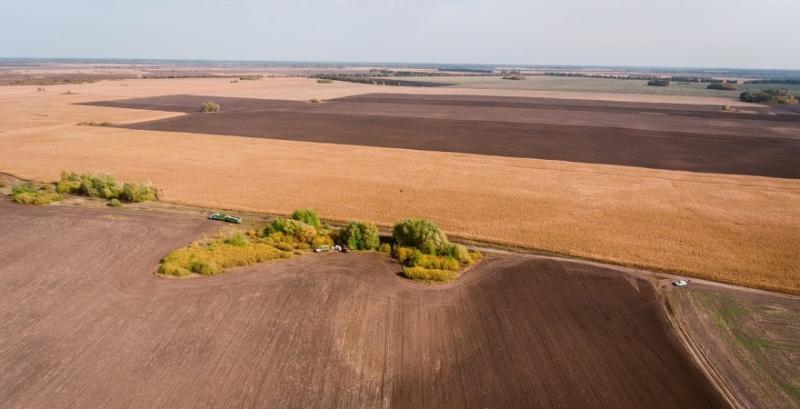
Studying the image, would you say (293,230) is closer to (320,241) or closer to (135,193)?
(320,241)

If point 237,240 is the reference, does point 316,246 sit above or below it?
below

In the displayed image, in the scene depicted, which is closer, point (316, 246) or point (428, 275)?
point (428, 275)

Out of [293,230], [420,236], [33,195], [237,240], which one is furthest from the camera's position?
[33,195]

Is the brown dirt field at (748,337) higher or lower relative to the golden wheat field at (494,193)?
lower

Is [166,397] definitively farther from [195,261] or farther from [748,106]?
[748,106]

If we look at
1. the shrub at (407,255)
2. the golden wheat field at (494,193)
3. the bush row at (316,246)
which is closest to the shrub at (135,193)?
the golden wheat field at (494,193)

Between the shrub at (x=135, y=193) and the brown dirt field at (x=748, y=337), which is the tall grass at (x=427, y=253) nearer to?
the brown dirt field at (x=748, y=337)

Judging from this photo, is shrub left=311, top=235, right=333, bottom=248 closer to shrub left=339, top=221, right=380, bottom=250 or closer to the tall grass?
shrub left=339, top=221, right=380, bottom=250

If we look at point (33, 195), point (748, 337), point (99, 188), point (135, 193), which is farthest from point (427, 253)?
point (33, 195)
